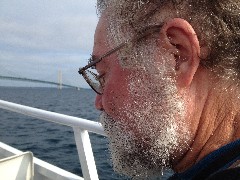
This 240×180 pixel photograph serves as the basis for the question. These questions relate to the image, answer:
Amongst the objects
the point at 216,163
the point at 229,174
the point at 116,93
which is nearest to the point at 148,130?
the point at 116,93

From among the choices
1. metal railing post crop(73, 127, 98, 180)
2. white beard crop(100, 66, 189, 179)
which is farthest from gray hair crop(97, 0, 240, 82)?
metal railing post crop(73, 127, 98, 180)

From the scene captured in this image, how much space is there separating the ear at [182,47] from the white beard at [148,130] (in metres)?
0.05

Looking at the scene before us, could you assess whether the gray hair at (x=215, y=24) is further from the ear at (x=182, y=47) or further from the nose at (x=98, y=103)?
the nose at (x=98, y=103)

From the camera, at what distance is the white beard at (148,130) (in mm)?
1060

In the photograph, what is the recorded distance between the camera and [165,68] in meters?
1.04

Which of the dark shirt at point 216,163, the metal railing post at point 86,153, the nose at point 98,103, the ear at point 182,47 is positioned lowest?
the metal railing post at point 86,153

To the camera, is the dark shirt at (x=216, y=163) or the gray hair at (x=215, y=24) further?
the gray hair at (x=215, y=24)

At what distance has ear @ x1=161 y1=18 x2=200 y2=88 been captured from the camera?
3.24ft

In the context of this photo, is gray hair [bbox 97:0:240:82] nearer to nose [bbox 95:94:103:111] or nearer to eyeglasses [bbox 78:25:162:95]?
eyeglasses [bbox 78:25:162:95]

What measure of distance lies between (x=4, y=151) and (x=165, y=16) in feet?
10.1

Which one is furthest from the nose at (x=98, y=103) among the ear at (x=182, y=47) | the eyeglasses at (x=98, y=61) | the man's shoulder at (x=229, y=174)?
the man's shoulder at (x=229, y=174)

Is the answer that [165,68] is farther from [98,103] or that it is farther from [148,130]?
[98,103]

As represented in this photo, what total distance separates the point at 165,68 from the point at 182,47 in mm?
88

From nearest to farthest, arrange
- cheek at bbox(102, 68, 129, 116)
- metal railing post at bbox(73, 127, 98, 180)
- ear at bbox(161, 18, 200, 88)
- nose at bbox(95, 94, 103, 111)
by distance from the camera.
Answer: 1. ear at bbox(161, 18, 200, 88)
2. cheek at bbox(102, 68, 129, 116)
3. nose at bbox(95, 94, 103, 111)
4. metal railing post at bbox(73, 127, 98, 180)
